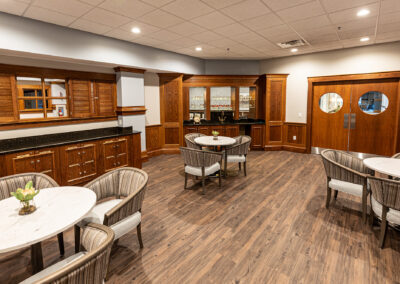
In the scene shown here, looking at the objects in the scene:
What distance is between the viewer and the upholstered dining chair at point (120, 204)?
2119 millimetres

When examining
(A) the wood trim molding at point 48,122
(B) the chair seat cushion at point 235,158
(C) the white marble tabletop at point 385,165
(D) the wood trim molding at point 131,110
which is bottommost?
(B) the chair seat cushion at point 235,158

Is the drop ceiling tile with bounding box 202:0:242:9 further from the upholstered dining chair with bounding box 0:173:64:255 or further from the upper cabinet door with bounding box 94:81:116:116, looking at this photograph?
the upper cabinet door with bounding box 94:81:116:116

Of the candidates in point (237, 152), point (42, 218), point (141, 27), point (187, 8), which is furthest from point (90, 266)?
point (141, 27)

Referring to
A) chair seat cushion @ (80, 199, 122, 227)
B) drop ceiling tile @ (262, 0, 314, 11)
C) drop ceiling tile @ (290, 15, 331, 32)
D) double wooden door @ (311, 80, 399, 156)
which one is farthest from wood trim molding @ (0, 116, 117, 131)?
double wooden door @ (311, 80, 399, 156)

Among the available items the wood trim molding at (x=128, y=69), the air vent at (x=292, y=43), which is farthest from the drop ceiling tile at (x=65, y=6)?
the air vent at (x=292, y=43)

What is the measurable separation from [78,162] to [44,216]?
8.82 feet

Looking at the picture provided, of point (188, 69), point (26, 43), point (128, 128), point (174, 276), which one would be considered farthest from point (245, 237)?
point (188, 69)

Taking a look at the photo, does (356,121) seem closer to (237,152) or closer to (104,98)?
(237,152)

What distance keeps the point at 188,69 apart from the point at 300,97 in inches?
137

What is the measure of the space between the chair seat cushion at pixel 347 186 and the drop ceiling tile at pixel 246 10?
272 cm

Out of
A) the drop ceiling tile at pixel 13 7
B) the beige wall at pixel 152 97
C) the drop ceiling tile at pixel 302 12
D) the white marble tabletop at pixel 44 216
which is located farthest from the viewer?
the beige wall at pixel 152 97

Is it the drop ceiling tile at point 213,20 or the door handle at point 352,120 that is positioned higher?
the drop ceiling tile at point 213,20

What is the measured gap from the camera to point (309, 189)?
13.7ft

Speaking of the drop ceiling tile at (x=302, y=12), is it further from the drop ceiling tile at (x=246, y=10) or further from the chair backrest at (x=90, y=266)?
the chair backrest at (x=90, y=266)
